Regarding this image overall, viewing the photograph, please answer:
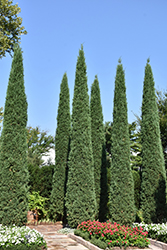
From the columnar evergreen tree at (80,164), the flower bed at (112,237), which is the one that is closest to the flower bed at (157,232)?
the flower bed at (112,237)

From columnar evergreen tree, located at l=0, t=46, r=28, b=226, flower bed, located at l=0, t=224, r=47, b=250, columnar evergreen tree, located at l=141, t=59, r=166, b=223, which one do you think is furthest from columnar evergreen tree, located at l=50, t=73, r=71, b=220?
flower bed, located at l=0, t=224, r=47, b=250

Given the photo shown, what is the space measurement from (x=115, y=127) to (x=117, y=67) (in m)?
3.11

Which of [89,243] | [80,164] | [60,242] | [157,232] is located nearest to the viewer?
[89,243]

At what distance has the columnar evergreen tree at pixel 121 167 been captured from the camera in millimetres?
9352

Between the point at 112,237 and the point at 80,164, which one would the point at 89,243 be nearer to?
the point at 112,237

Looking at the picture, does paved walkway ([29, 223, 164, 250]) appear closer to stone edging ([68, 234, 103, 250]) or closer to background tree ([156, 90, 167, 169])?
stone edging ([68, 234, 103, 250])

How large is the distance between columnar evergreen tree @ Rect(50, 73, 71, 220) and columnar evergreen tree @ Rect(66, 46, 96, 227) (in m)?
2.25

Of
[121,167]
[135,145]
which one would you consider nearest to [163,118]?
[135,145]

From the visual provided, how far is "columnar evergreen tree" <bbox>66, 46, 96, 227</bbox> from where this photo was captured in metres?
9.31

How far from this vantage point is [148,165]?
1048cm

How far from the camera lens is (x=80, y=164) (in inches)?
383

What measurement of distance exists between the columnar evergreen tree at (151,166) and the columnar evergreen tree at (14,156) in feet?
17.1

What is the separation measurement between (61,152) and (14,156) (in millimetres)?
4363

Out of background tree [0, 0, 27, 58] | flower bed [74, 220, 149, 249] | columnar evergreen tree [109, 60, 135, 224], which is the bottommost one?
flower bed [74, 220, 149, 249]
